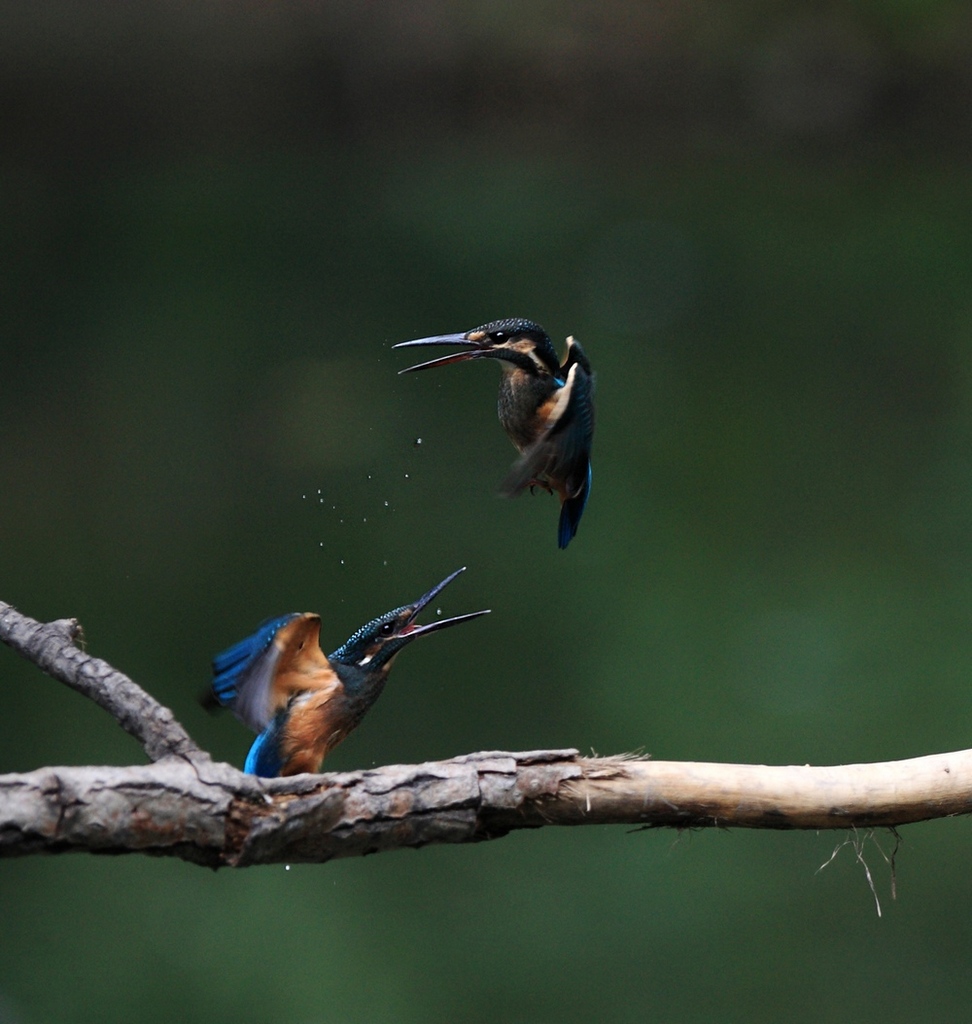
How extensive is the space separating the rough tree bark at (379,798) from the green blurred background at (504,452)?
1.44 metres

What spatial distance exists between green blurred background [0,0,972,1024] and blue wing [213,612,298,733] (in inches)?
63.4

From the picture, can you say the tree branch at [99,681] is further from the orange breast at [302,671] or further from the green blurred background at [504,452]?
the green blurred background at [504,452]

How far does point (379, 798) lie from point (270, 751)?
0.35 meters

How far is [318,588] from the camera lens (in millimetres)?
4230

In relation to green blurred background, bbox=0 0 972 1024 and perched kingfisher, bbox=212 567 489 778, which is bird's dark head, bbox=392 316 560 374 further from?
green blurred background, bbox=0 0 972 1024

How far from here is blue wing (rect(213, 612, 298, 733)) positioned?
A: 52.0 inches

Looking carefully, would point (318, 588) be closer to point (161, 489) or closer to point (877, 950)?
point (161, 489)

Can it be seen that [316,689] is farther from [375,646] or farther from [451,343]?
[451,343]

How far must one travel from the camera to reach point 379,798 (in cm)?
114

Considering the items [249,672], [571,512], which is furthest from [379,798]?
[571,512]

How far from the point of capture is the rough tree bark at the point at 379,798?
1034mm

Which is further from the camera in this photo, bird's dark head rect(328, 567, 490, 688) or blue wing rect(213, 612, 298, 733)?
bird's dark head rect(328, 567, 490, 688)

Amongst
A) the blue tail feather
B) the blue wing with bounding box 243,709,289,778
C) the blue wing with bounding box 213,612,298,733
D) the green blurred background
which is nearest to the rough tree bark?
the blue wing with bounding box 213,612,298,733

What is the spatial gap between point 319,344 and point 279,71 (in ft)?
14.7
